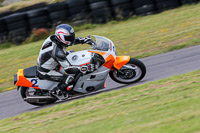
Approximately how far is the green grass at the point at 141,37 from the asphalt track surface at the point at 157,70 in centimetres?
73

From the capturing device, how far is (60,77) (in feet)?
24.1

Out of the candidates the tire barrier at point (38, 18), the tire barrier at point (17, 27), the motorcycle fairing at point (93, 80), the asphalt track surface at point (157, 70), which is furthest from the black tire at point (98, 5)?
the motorcycle fairing at point (93, 80)

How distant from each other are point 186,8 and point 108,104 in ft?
37.4

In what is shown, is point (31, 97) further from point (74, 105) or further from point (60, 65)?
point (74, 105)

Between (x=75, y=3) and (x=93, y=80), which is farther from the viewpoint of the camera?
(x=75, y=3)

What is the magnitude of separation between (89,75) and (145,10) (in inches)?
381

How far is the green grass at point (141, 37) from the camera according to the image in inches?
437

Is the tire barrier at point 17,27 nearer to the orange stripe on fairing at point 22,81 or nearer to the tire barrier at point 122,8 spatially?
the tire barrier at point 122,8

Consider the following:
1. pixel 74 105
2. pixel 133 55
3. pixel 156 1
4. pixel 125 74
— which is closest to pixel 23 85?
pixel 74 105

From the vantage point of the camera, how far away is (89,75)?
732cm

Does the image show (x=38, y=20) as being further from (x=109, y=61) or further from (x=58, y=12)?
(x=109, y=61)

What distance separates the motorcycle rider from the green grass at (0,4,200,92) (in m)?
3.01

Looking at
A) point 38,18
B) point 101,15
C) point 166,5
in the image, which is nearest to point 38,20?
point 38,18

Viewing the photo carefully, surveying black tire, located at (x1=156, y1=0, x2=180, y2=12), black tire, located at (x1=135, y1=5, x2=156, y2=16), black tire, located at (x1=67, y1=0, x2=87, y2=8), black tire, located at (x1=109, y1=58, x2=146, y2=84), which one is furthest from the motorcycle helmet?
black tire, located at (x1=156, y1=0, x2=180, y2=12)
